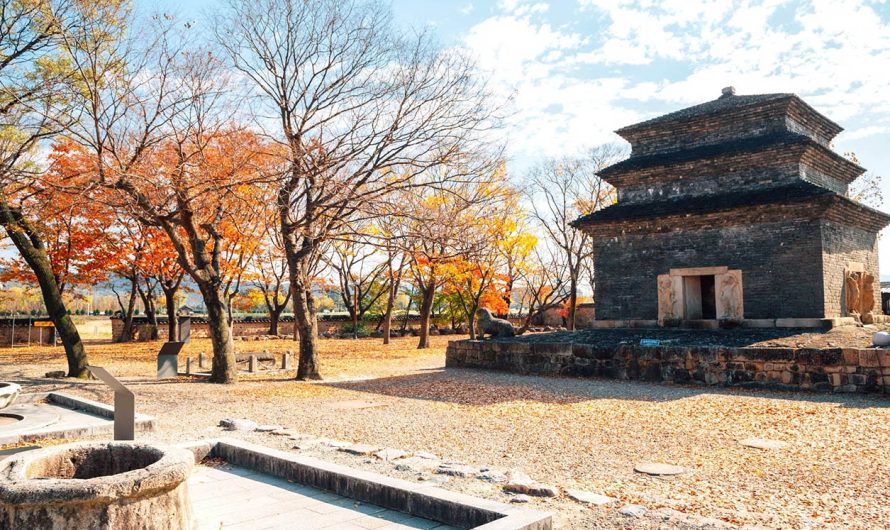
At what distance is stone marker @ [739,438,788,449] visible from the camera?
795 cm

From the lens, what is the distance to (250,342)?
108 ft

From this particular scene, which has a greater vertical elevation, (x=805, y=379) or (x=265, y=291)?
(x=265, y=291)

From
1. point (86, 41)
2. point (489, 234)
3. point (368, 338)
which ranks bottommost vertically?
point (368, 338)

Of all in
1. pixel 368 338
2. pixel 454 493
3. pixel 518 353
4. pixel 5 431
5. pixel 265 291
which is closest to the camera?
pixel 454 493

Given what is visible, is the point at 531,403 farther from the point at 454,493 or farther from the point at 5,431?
the point at 5,431

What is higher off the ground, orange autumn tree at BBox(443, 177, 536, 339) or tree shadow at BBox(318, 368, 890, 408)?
orange autumn tree at BBox(443, 177, 536, 339)

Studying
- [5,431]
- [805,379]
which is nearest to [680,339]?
[805,379]

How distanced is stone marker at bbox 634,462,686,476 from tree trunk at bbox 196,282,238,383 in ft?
37.6

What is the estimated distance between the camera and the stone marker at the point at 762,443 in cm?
795

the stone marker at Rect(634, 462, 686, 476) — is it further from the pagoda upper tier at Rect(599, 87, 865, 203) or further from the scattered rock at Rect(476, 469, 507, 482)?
the pagoda upper tier at Rect(599, 87, 865, 203)

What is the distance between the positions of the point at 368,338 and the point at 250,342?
797cm

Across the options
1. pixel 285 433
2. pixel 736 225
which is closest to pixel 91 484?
pixel 285 433

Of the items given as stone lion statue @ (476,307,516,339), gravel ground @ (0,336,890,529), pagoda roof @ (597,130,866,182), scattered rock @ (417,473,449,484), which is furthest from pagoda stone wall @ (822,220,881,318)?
scattered rock @ (417,473,449,484)

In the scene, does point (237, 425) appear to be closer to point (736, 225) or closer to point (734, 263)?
point (734, 263)
